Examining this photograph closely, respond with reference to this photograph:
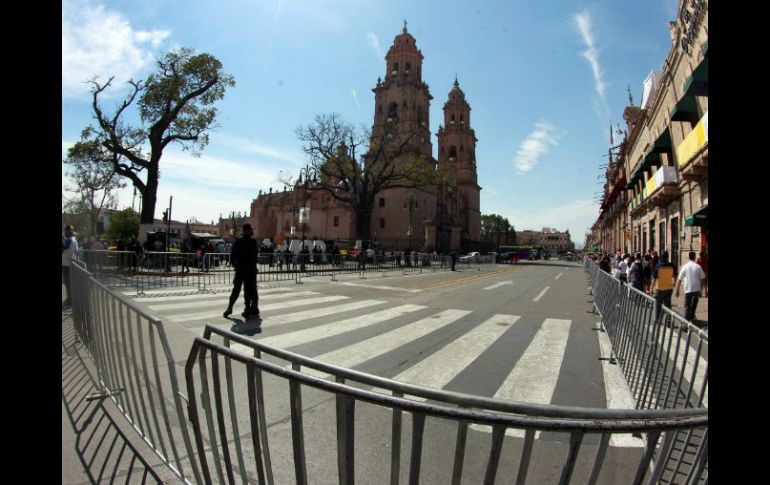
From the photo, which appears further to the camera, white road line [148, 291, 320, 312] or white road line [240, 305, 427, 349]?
white road line [148, 291, 320, 312]

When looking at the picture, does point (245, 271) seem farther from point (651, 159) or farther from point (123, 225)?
point (123, 225)

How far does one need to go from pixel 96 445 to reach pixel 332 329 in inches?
165

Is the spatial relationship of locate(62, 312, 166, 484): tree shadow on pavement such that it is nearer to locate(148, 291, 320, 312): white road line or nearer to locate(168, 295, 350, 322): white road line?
locate(168, 295, 350, 322): white road line

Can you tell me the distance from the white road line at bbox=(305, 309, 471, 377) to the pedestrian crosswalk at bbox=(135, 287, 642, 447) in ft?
0.05

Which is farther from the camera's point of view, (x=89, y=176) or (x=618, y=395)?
(x=89, y=176)

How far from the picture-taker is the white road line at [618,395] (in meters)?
3.17

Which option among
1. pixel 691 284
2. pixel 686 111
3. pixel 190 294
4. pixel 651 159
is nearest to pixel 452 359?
pixel 691 284

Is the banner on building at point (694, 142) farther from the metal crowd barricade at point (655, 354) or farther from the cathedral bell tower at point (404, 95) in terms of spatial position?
the cathedral bell tower at point (404, 95)

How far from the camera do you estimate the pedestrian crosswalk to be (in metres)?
4.51

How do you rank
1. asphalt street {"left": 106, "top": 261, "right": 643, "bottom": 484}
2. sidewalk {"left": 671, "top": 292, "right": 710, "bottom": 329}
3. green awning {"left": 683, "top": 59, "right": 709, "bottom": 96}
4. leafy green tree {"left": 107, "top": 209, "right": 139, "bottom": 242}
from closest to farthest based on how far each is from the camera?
asphalt street {"left": 106, "top": 261, "right": 643, "bottom": 484}, sidewalk {"left": 671, "top": 292, "right": 710, "bottom": 329}, green awning {"left": 683, "top": 59, "right": 709, "bottom": 96}, leafy green tree {"left": 107, "top": 209, "right": 139, "bottom": 242}

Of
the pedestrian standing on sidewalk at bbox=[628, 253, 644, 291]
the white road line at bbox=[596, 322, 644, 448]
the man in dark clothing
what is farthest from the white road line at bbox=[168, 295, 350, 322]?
the pedestrian standing on sidewalk at bbox=[628, 253, 644, 291]

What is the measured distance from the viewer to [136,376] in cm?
298
